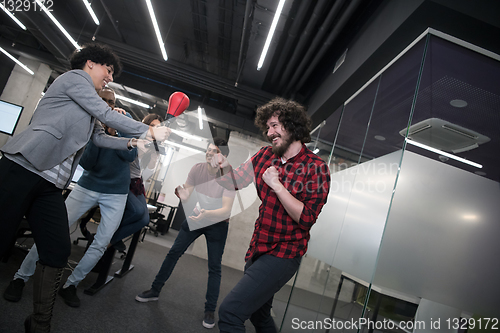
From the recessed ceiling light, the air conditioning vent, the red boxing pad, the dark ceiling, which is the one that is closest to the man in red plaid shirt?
the red boxing pad

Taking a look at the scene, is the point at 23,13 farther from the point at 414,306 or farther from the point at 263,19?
the point at 414,306

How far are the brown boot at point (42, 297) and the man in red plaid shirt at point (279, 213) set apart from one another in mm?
867

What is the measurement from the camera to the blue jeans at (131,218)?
2400mm

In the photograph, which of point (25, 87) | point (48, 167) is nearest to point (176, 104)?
point (48, 167)

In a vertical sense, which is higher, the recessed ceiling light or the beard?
the recessed ceiling light

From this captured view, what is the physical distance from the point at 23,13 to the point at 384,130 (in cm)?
615

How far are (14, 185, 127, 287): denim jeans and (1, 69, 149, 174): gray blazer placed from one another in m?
0.76

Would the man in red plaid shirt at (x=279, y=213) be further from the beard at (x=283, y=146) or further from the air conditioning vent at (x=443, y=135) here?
the air conditioning vent at (x=443, y=135)

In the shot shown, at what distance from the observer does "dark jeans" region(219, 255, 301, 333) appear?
1174 mm

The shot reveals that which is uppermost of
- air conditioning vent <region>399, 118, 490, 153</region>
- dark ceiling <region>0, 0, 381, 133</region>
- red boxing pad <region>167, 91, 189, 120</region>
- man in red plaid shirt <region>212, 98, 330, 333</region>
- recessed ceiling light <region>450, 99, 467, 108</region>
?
dark ceiling <region>0, 0, 381, 133</region>

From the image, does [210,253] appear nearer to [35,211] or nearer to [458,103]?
[35,211]

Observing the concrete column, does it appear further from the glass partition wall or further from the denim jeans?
the glass partition wall

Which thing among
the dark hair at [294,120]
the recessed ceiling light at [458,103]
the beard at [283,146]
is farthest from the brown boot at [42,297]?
the recessed ceiling light at [458,103]

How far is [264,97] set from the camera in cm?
585
